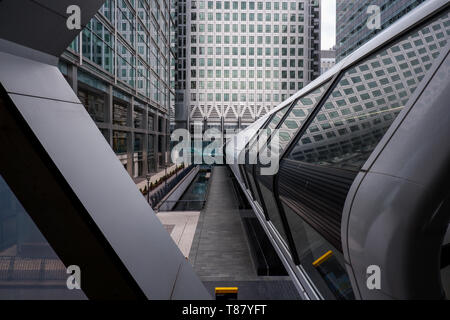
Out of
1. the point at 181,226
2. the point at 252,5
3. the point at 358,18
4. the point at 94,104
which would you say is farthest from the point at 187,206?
the point at 252,5

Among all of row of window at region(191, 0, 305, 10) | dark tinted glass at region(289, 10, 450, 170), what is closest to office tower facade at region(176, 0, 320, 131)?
row of window at region(191, 0, 305, 10)

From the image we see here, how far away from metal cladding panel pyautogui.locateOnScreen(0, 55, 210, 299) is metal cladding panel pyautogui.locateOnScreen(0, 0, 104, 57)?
128 mm

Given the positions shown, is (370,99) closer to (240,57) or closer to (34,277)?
(34,277)

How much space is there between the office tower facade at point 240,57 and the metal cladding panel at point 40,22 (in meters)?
60.7

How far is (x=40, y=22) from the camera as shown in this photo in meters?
1.45

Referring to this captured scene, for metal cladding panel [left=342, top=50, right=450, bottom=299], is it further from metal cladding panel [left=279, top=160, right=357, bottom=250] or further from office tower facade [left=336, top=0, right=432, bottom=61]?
office tower facade [left=336, top=0, right=432, bottom=61]

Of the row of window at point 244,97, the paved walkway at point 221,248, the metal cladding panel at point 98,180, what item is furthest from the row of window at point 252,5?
the metal cladding panel at point 98,180

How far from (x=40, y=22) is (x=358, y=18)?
65.4 metres

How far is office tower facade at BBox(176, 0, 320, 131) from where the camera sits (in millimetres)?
62844
